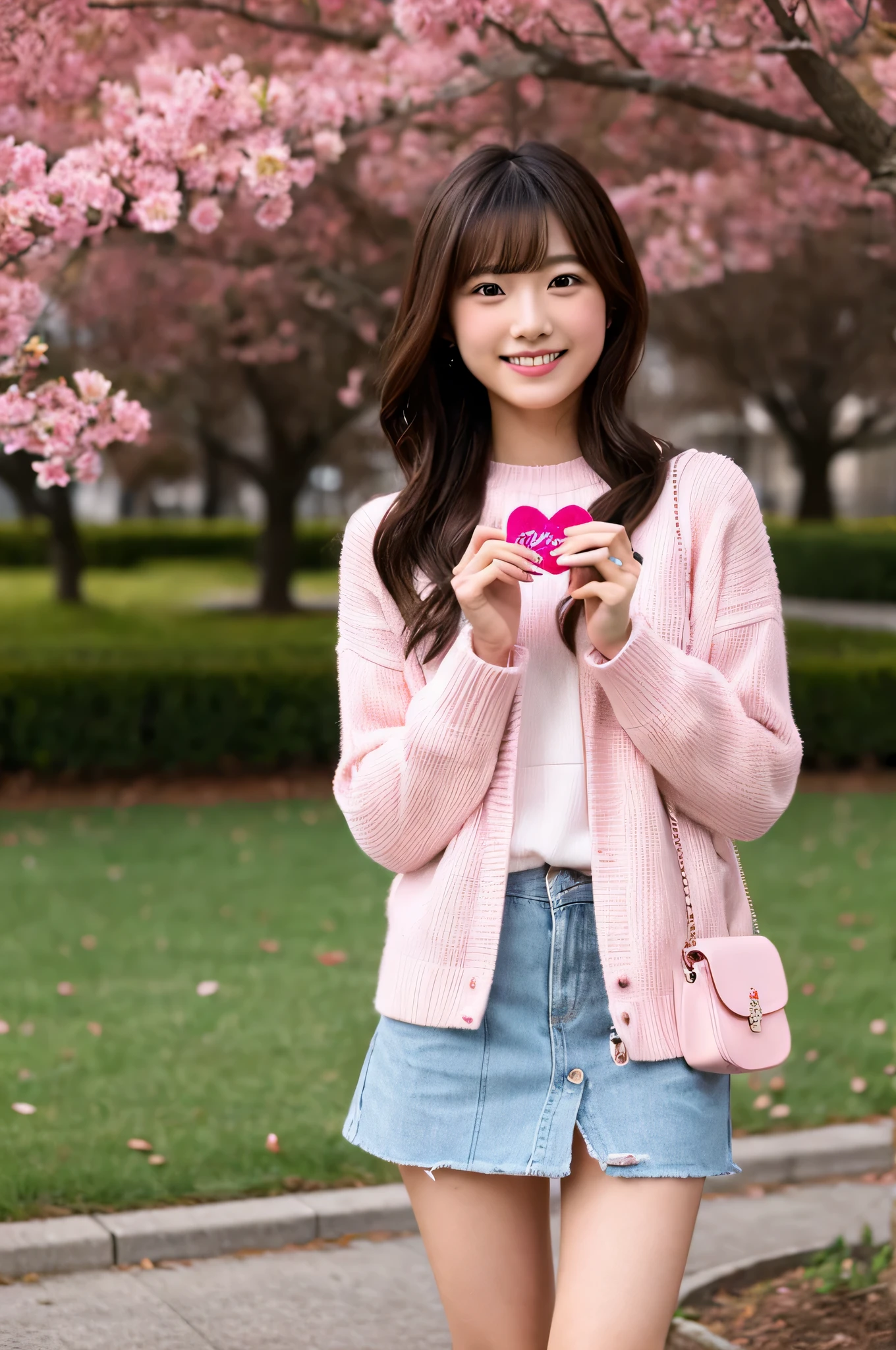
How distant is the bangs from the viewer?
2281 mm

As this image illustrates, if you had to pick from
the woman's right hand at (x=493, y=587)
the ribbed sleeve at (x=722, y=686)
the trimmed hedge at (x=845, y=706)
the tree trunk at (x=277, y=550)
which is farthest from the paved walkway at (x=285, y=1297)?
the tree trunk at (x=277, y=550)

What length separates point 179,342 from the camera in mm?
16406

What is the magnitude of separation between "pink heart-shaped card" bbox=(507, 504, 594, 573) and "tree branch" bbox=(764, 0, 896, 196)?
1876 millimetres

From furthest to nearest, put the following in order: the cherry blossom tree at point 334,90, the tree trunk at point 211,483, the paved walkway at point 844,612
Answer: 1. the tree trunk at point 211,483
2. the paved walkway at point 844,612
3. the cherry blossom tree at point 334,90

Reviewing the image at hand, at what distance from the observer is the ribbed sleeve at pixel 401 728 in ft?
7.25

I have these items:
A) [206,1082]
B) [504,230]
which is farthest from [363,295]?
[504,230]

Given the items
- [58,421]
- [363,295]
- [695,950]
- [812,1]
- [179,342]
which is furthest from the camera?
[179,342]

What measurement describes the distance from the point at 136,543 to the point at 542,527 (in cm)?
3821

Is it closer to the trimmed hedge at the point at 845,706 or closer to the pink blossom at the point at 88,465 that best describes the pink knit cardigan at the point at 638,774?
the pink blossom at the point at 88,465

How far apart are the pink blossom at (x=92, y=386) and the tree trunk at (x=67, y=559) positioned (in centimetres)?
2022

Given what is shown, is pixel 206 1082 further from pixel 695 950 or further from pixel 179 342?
pixel 179 342

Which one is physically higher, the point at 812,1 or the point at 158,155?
the point at 812,1

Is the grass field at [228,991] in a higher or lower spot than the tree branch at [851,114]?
lower

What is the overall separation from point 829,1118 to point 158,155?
347cm
